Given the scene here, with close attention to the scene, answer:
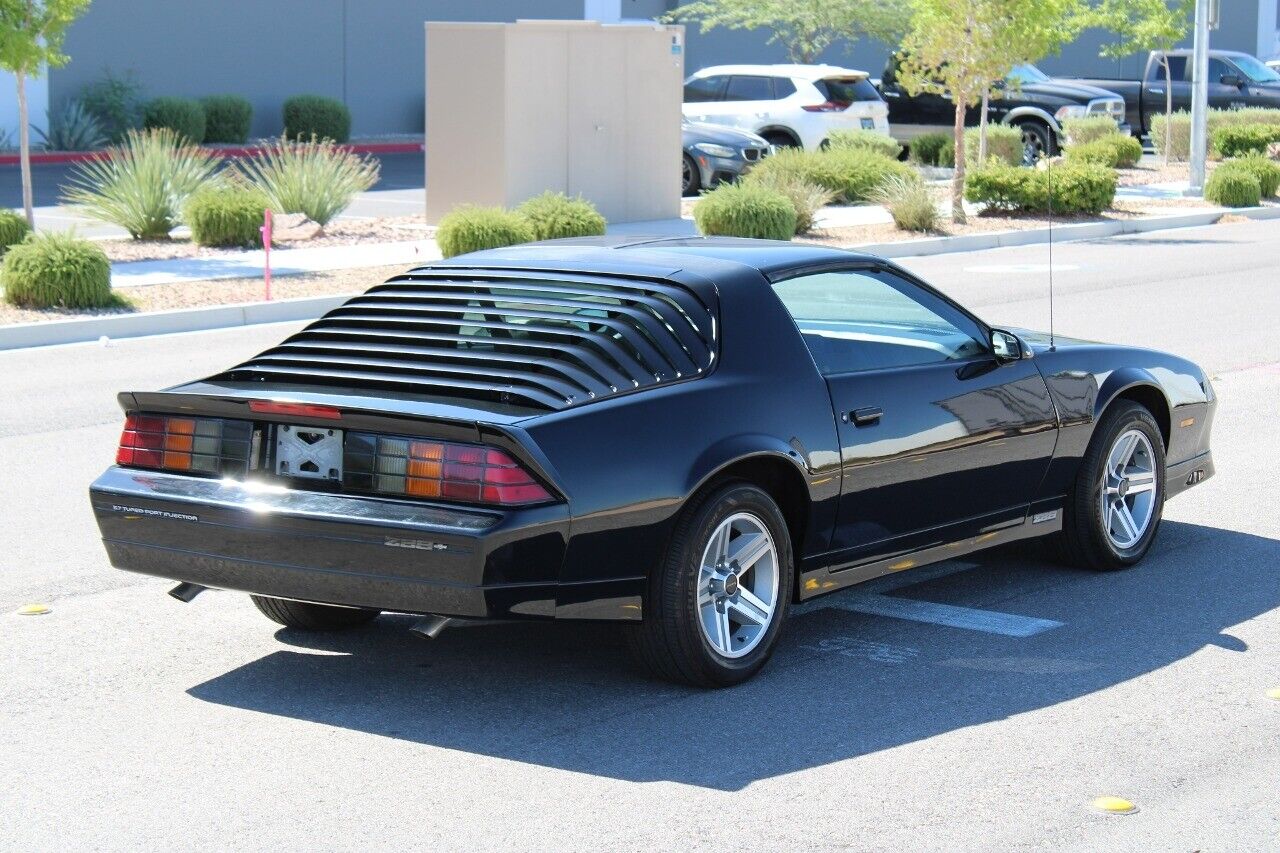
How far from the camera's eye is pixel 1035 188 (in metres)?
25.5

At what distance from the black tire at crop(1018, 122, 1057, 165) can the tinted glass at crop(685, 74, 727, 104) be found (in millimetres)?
5502

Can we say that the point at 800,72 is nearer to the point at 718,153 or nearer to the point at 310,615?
the point at 718,153

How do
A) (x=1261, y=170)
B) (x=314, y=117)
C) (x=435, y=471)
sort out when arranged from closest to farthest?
(x=435, y=471) < (x=1261, y=170) < (x=314, y=117)

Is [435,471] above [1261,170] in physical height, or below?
below

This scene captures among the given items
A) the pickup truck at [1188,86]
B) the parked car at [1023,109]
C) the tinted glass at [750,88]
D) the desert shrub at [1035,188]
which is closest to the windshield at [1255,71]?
the pickup truck at [1188,86]

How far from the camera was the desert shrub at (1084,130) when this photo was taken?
3369 centimetres

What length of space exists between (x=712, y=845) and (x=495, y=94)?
19.0 meters

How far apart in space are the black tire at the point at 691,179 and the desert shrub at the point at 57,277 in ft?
41.7

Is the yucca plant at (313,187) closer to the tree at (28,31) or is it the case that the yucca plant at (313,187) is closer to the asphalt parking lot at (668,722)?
the tree at (28,31)

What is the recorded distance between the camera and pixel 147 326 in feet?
52.1

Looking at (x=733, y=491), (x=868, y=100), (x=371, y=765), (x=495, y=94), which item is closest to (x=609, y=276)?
(x=733, y=491)

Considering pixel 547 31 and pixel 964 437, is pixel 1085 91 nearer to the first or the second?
pixel 547 31

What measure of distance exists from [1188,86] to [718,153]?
15.4 metres

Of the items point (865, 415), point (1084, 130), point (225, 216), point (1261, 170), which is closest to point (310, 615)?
point (865, 415)
